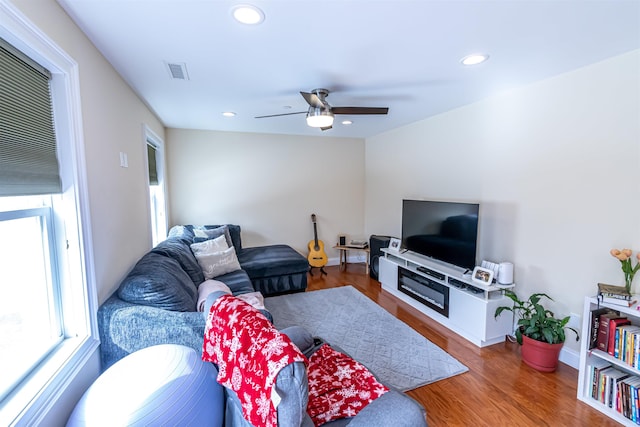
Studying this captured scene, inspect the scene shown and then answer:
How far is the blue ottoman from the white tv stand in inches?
89.4

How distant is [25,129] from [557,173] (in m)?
3.37

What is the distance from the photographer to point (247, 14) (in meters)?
1.44

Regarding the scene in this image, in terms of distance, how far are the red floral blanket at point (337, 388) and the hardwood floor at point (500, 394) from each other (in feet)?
2.18

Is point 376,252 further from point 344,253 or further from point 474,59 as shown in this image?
point 474,59

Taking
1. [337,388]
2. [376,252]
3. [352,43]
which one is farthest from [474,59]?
[376,252]

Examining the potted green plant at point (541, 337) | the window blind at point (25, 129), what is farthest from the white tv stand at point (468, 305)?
the window blind at point (25, 129)

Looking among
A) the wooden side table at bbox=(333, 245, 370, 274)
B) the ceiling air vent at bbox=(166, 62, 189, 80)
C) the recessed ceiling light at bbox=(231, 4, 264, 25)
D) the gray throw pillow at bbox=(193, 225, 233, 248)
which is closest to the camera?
the recessed ceiling light at bbox=(231, 4, 264, 25)

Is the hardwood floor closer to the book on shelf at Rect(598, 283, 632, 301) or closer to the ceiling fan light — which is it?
the book on shelf at Rect(598, 283, 632, 301)

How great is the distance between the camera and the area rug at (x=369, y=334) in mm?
2201

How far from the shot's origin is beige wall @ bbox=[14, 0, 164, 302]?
4.58 feet

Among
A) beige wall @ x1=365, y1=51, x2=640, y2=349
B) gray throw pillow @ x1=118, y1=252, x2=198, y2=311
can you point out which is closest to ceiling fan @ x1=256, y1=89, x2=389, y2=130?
beige wall @ x1=365, y1=51, x2=640, y2=349

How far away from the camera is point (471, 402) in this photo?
189 cm

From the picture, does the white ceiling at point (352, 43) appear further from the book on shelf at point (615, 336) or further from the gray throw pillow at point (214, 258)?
the book on shelf at point (615, 336)

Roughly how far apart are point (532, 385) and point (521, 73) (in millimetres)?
2375
